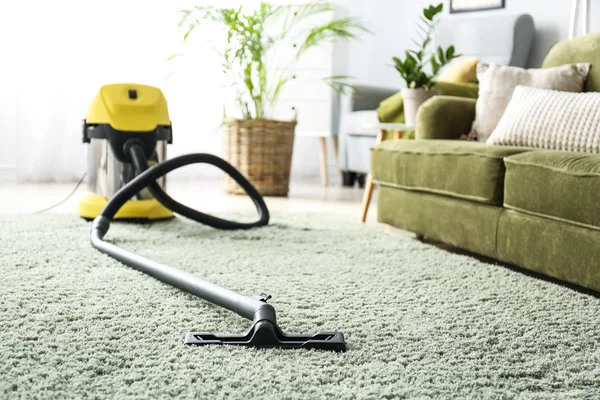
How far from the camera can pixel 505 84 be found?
2619 mm

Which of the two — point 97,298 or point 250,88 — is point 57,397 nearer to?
point 97,298

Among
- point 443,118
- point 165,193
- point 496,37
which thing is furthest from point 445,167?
point 496,37

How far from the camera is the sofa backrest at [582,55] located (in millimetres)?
2543

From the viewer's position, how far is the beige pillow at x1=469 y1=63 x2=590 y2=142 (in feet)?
8.30

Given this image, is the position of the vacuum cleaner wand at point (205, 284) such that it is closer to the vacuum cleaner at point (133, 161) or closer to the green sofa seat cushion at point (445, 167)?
the vacuum cleaner at point (133, 161)

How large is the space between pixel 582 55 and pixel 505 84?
11.3 inches

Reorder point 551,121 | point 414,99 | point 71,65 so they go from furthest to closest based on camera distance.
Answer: point 71,65 < point 414,99 < point 551,121

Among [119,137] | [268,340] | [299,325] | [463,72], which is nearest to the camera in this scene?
[268,340]

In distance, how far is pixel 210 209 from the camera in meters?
3.24

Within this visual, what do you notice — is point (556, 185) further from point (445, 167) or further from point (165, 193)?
point (165, 193)

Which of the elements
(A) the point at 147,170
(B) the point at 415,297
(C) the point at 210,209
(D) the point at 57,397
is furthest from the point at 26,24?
(D) the point at 57,397

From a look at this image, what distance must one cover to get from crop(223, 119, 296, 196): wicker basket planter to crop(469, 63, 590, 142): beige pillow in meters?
1.40

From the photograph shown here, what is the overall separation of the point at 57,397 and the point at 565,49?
7.45ft

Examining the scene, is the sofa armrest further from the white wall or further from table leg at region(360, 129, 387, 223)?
the white wall
